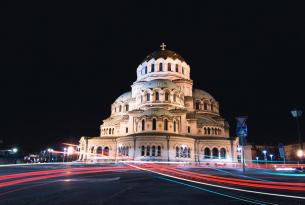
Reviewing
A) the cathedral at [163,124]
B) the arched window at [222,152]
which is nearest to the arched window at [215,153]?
the cathedral at [163,124]

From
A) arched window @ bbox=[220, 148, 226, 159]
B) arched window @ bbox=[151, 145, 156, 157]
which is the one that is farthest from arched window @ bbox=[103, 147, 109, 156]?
arched window @ bbox=[220, 148, 226, 159]

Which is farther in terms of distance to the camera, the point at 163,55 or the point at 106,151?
the point at 163,55

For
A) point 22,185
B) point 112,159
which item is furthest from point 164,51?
point 22,185

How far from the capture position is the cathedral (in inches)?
1727

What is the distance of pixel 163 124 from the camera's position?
45.8 metres

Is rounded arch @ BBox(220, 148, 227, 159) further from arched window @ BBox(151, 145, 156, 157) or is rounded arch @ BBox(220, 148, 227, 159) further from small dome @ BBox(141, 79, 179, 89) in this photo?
small dome @ BBox(141, 79, 179, 89)

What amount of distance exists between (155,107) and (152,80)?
21.0 feet

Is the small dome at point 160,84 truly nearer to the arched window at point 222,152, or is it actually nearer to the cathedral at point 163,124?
the cathedral at point 163,124

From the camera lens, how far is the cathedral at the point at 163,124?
1727 inches

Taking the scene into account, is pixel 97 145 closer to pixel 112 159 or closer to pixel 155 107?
pixel 112 159

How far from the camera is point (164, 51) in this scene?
60.3 meters

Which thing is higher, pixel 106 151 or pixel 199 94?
pixel 199 94

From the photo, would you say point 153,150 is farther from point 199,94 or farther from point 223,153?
point 199,94

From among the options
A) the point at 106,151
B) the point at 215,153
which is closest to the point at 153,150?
the point at 215,153
